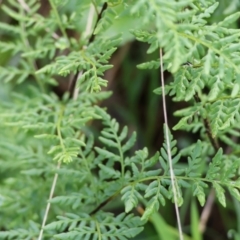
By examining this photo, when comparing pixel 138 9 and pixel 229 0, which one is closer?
pixel 138 9

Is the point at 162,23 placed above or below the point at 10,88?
above

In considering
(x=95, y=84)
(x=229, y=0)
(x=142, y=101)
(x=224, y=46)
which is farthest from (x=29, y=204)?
(x=142, y=101)

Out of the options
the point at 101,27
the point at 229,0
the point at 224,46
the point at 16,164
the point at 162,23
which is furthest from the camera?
the point at 229,0

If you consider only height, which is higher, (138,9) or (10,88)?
(138,9)

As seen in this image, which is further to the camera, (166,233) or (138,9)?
(166,233)

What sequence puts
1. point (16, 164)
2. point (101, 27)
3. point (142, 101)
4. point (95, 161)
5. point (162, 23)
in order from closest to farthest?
point (162, 23) < point (101, 27) < point (95, 161) < point (16, 164) < point (142, 101)

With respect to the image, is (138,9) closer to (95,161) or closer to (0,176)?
(95,161)

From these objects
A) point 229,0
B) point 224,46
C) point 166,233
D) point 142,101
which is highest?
point 229,0

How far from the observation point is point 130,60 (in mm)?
Answer: 2006

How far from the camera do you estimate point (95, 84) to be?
813mm

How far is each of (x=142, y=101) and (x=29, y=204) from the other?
0.95 meters

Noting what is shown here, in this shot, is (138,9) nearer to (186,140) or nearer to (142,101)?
(186,140)

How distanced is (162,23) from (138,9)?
5 centimetres

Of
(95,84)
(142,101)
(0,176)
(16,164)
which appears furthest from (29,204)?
(142,101)
